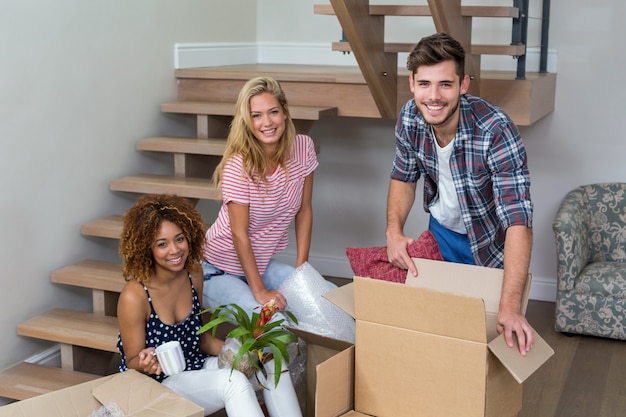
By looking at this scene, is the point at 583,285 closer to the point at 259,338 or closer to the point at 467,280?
the point at 467,280

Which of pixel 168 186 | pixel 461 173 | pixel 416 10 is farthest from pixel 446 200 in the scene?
pixel 168 186

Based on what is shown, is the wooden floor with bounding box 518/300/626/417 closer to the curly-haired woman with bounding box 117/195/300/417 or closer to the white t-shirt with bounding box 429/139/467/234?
the white t-shirt with bounding box 429/139/467/234

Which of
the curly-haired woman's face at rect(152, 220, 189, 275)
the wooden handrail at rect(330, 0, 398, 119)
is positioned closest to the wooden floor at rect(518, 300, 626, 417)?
the wooden handrail at rect(330, 0, 398, 119)

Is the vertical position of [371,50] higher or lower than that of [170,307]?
higher

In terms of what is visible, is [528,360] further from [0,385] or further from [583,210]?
[583,210]

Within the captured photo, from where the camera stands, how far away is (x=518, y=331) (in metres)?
1.98

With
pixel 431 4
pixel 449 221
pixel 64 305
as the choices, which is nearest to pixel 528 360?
pixel 449 221

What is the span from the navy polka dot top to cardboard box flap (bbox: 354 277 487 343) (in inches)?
30.0

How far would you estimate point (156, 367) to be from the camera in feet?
7.93

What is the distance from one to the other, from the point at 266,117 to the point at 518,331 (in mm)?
1231

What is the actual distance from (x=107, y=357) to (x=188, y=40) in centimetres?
180

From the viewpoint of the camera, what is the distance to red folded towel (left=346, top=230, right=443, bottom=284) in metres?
2.51

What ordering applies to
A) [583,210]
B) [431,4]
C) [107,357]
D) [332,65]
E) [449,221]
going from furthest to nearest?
[332,65]
[583,210]
[107,357]
[431,4]
[449,221]

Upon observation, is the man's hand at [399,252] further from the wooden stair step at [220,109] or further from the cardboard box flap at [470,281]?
the wooden stair step at [220,109]
